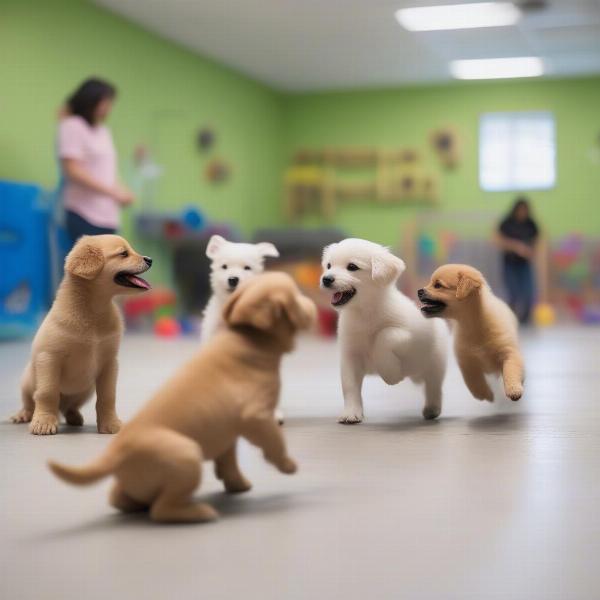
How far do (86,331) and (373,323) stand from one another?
2.79ft

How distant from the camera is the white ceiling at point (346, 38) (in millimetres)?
7801

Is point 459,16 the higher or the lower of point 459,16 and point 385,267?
the higher

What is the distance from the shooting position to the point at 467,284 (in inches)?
116

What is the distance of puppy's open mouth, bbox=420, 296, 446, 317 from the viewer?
2971 millimetres

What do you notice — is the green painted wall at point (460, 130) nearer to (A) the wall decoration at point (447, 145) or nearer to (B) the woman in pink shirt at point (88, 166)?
(A) the wall decoration at point (447, 145)

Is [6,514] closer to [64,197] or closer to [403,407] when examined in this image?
[403,407]

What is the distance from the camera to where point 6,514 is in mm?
1934

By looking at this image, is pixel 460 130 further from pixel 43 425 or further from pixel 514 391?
pixel 43 425

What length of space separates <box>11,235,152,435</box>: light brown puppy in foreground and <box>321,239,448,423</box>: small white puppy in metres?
0.59

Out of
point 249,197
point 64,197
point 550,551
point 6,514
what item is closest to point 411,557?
point 550,551

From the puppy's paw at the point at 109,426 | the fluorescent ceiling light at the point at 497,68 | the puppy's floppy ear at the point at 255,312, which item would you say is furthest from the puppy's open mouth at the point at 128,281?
the fluorescent ceiling light at the point at 497,68

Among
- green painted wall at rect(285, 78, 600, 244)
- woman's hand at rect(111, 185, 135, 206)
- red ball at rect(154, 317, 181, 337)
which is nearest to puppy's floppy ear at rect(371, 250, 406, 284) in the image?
woman's hand at rect(111, 185, 135, 206)

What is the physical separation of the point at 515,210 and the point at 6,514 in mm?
7653

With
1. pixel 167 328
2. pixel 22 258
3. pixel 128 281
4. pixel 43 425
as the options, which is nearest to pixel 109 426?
pixel 43 425
